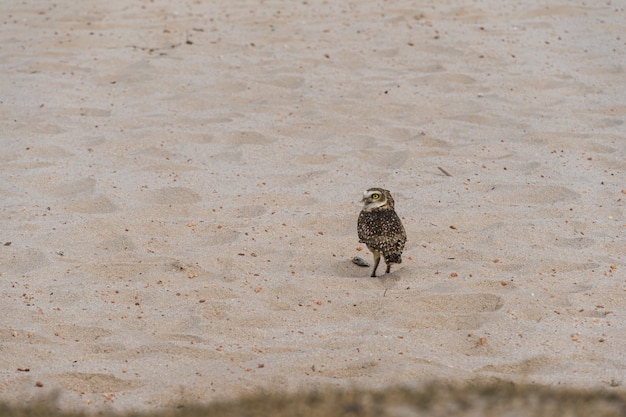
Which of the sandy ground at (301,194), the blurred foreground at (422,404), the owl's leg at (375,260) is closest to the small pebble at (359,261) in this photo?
the sandy ground at (301,194)

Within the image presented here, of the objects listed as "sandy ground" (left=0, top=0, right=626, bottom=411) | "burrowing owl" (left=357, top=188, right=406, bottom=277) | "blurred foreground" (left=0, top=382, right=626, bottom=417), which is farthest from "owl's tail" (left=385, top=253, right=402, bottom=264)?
"blurred foreground" (left=0, top=382, right=626, bottom=417)

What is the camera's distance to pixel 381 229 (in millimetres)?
5789

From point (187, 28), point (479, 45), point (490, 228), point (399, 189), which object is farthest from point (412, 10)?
point (490, 228)

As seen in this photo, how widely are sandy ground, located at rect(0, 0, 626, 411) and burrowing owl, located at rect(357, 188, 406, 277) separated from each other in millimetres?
173

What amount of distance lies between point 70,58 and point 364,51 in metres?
2.83

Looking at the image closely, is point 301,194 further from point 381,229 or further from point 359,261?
point 381,229

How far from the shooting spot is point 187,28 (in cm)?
1119

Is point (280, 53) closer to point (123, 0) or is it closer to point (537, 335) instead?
point (123, 0)

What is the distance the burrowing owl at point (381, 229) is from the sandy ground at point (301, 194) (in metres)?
0.17

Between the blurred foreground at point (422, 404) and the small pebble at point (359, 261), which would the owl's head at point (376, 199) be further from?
the blurred foreground at point (422, 404)

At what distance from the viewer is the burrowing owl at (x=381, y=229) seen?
577 centimetres

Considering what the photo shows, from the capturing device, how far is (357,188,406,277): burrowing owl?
18.9ft

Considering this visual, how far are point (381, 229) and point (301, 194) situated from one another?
60.1 inches

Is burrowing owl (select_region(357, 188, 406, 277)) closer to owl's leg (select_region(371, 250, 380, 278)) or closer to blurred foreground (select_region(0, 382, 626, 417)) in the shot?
owl's leg (select_region(371, 250, 380, 278))
